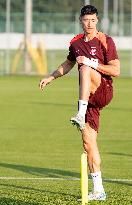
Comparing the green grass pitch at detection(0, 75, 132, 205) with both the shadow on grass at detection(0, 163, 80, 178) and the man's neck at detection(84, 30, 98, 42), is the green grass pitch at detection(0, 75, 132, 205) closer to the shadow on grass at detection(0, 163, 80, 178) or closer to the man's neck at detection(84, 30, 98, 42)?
the shadow on grass at detection(0, 163, 80, 178)

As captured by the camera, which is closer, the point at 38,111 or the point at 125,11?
the point at 38,111

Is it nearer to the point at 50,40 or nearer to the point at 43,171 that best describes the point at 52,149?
the point at 43,171

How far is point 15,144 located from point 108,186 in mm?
5958

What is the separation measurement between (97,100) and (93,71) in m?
0.45

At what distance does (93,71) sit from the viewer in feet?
34.8

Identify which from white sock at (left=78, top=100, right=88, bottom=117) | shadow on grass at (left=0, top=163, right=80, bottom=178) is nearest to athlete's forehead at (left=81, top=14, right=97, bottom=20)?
white sock at (left=78, top=100, right=88, bottom=117)

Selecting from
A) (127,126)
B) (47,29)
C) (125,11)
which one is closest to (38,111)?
(127,126)

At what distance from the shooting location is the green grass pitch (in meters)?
11.4

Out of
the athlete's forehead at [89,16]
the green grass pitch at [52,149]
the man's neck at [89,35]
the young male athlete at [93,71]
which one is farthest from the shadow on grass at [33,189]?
the athlete's forehead at [89,16]

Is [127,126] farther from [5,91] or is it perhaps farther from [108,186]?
[5,91]

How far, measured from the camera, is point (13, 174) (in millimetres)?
13719

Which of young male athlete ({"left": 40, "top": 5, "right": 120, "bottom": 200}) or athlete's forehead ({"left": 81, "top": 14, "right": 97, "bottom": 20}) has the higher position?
athlete's forehead ({"left": 81, "top": 14, "right": 97, "bottom": 20})

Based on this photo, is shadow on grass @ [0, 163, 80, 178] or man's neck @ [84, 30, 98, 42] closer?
man's neck @ [84, 30, 98, 42]

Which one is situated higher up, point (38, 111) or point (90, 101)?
point (90, 101)
